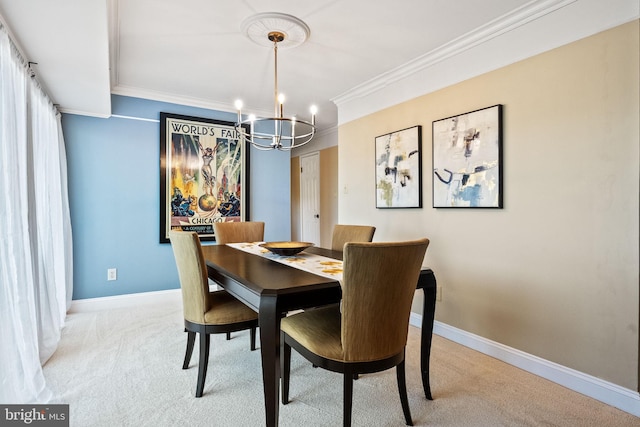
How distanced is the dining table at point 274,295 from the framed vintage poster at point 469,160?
0.99m

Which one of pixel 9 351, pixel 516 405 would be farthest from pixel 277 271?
pixel 516 405

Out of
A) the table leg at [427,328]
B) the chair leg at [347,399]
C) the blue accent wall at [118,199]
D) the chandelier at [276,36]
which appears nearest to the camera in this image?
the chair leg at [347,399]

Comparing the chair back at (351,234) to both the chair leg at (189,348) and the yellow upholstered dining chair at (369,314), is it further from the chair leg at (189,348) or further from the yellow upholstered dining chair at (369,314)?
the chair leg at (189,348)

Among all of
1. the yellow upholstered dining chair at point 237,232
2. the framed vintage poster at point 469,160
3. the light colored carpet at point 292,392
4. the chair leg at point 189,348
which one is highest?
the framed vintage poster at point 469,160

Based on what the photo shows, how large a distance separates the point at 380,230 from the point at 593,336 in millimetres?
1858

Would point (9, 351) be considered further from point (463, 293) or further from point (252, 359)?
point (463, 293)

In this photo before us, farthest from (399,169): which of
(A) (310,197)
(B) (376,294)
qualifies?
(A) (310,197)

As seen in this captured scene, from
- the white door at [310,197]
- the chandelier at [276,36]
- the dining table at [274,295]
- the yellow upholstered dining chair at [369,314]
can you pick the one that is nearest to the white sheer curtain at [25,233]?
the dining table at [274,295]

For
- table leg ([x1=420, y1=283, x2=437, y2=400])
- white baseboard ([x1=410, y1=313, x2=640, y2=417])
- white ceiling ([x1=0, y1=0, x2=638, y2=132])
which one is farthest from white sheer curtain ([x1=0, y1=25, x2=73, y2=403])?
white baseboard ([x1=410, y1=313, x2=640, y2=417])

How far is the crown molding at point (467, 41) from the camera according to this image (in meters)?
2.05

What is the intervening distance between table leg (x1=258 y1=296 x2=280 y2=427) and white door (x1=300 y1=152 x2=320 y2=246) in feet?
14.6

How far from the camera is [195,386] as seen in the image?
194 centimetres

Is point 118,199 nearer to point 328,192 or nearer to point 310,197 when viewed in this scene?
point 328,192

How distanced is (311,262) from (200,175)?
247 cm
